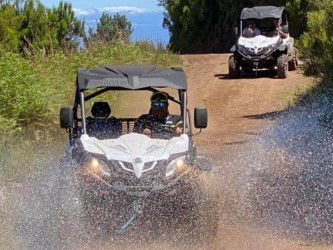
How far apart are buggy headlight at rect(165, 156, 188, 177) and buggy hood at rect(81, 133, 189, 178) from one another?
7 cm

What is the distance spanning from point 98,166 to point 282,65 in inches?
499

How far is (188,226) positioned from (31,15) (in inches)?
602

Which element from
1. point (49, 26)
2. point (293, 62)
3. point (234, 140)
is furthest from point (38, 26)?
point (234, 140)

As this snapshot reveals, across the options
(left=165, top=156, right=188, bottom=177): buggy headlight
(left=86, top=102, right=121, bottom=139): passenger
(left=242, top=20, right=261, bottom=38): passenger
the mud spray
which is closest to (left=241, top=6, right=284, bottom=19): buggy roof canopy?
(left=242, top=20, right=261, bottom=38): passenger

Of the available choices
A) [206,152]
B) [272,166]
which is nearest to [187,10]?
[206,152]

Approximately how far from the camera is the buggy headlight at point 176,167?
748 centimetres

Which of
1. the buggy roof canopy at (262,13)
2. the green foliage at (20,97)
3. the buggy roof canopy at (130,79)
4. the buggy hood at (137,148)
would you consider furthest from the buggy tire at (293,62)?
the buggy hood at (137,148)

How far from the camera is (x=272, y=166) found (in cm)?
1093

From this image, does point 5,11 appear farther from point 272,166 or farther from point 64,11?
point 272,166

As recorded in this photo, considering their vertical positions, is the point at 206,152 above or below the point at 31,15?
below

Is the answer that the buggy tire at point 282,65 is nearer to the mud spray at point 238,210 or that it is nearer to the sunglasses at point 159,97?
the mud spray at point 238,210

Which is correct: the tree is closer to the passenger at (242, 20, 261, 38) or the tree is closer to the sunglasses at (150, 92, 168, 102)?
the passenger at (242, 20, 261, 38)

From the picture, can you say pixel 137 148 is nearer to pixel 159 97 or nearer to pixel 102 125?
pixel 102 125

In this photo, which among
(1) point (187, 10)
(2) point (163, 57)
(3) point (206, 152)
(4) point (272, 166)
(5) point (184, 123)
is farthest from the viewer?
(1) point (187, 10)
